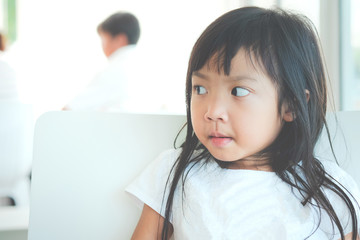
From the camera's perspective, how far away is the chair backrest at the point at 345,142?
91cm

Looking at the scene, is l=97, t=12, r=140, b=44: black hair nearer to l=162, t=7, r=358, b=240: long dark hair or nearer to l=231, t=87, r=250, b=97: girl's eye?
l=162, t=7, r=358, b=240: long dark hair

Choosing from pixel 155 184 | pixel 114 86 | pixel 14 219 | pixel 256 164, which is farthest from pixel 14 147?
pixel 256 164

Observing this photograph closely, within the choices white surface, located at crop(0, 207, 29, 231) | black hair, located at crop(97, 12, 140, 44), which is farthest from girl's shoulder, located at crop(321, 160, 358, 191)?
black hair, located at crop(97, 12, 140, 44)

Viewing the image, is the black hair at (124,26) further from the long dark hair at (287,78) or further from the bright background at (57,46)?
the bright background at (57,46)

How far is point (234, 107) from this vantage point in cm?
73

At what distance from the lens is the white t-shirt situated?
769mm

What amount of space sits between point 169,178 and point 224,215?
0.42 feet

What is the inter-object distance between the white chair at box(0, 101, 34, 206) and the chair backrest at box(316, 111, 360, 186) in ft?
4.70

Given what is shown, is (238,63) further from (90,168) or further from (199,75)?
(90,168)

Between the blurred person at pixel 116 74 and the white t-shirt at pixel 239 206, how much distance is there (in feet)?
5.00

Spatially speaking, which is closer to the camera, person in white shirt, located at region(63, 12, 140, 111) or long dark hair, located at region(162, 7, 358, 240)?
long dark hair, located at region(162, 7, 358, 240)

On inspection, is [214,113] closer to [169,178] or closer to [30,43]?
[169,178]

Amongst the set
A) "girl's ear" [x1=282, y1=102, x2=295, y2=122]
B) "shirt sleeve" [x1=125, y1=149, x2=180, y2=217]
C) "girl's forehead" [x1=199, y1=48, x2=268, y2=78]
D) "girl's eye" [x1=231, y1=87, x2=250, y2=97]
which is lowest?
"shirt sleeve" [x1=125, y1=149, x2=180, y2=217]

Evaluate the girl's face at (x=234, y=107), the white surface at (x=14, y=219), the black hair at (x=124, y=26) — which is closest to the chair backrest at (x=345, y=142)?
the girl's face at (x=234, y=107)
